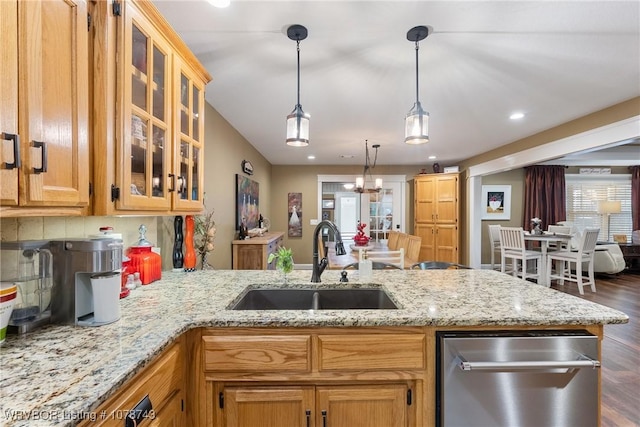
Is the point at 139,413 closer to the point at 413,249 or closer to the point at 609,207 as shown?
the point at 413,249

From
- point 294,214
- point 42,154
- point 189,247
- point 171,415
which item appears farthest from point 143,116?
point 294,214

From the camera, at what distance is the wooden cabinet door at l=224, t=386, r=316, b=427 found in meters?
1.17

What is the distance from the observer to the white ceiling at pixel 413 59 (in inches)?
63.9

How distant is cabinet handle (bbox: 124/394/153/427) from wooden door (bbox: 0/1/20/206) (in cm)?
66

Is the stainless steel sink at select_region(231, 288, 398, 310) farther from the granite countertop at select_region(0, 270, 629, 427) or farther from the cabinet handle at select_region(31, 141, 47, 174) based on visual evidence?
the cabinet handle at select_region(31, 141, 47, 174)

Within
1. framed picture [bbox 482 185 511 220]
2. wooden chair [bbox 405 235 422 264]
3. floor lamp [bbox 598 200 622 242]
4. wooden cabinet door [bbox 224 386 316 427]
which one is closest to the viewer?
wooden cabinet door [bbox 224 386 316 427]

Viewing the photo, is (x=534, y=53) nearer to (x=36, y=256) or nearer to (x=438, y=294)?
(x=438, y=294)

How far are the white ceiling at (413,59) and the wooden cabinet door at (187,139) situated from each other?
350 millimetres

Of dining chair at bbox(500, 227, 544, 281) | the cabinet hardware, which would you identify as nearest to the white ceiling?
the cabinet hardware

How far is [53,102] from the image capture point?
881 millimetres

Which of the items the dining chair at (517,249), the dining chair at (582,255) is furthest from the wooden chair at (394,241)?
the dining chair at (582,255)

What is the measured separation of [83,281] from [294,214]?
572 centimetres

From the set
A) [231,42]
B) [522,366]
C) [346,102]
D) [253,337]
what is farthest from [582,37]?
[253,337]

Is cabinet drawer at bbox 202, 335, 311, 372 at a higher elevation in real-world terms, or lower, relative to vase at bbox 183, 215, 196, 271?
lower
